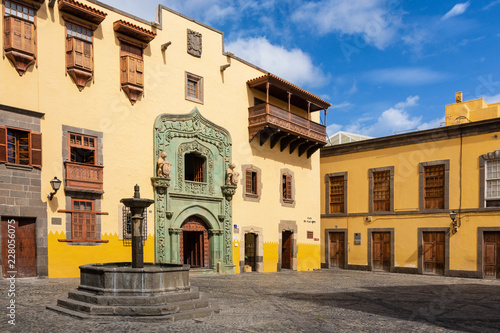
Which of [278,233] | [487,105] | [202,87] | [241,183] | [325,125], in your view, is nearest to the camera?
[202,87]

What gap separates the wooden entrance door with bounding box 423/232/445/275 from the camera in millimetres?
25016

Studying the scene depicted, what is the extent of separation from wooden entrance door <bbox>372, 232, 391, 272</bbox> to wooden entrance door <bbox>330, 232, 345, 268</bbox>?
2.12 m

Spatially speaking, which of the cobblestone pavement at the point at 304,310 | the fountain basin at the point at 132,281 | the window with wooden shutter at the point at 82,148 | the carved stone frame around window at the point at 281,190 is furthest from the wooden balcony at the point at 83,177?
the carved stone frame around window at the point at 281,190

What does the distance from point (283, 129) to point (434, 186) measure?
9.05m

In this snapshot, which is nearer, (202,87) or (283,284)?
(283,284)

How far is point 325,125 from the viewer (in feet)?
89.2

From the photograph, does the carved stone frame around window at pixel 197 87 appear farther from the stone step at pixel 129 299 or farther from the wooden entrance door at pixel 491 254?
the wooden entrance door at pixel 491 254

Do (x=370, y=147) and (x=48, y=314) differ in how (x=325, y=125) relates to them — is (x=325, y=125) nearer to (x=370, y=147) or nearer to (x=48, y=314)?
(x=370, y=147)

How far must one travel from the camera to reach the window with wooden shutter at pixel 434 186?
25422 millimetres

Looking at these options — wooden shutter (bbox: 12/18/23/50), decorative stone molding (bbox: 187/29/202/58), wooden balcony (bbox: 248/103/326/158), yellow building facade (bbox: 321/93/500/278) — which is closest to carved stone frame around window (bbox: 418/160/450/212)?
yellow building facade (bbox: 321/93/500/278)

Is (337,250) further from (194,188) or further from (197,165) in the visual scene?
(194,188)

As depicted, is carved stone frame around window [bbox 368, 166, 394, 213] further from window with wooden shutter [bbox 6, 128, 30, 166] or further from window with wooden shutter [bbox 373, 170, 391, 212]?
window with wooden shutter [bbox 6, 128, 30, 166]

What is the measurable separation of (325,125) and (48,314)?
20.2 meters

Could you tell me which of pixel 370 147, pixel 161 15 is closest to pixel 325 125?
pixel 370 147
